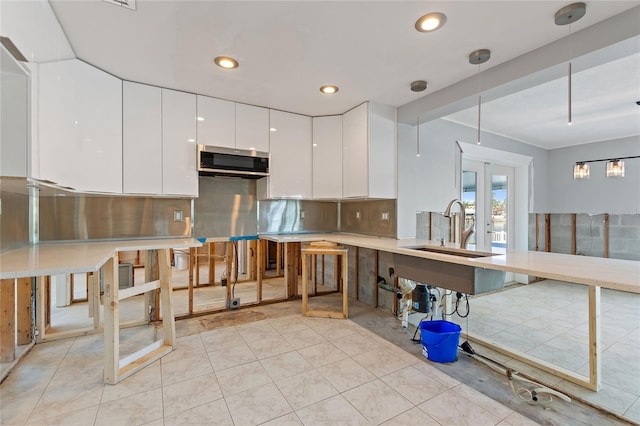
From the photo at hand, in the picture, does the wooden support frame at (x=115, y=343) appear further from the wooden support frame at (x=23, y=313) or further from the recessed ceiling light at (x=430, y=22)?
the recessed ceiling light at (x=430, y=22)

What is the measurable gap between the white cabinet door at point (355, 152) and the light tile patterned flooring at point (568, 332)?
6.06 feet

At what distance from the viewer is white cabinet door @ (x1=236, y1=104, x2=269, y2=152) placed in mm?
3182

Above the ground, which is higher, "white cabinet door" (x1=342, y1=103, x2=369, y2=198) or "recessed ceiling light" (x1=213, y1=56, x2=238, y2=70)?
"recessed ceiling light" (x1=213, y1=56, x2=238, y2=70)

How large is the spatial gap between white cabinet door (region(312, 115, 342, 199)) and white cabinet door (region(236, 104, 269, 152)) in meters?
0.66

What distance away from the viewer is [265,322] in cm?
300

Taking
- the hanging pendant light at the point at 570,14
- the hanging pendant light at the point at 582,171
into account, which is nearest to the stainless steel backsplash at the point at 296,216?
the hanging pendant light at the point at 570,14

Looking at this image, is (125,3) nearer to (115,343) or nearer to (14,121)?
(14,121)

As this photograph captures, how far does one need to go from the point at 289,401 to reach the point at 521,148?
17.6ft

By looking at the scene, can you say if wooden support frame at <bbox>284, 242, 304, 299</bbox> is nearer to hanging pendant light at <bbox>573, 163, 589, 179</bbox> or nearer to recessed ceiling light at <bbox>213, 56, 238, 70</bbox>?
recessed ceiling light at <bbox>213, 56, 238, 70</bbox>

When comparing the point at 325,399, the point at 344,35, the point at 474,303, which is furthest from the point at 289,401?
the point at 474,303

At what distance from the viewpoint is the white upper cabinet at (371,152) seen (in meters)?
3.17

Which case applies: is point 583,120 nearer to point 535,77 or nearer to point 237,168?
point 535,77

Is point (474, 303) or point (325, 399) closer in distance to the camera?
point (325, 399)

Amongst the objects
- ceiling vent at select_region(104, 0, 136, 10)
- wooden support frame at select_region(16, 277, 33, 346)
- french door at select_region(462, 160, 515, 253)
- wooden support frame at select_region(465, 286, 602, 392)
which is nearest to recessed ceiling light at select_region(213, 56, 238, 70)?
ceiling vent at select_region(104, 0, 136, 10)
